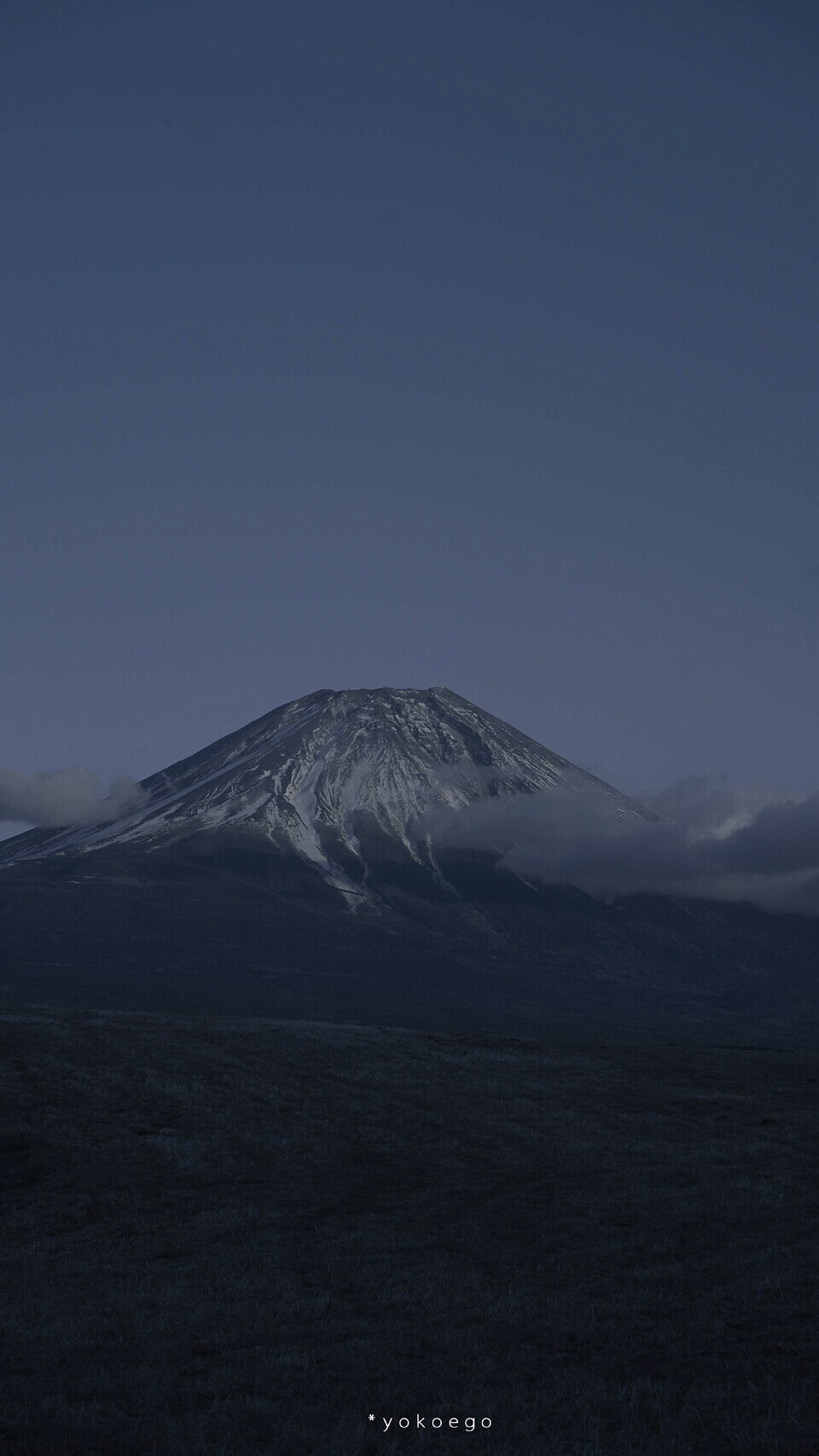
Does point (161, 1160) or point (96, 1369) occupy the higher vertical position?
→ point (96, 1369)

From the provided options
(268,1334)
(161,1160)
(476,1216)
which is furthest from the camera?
(161,1160)

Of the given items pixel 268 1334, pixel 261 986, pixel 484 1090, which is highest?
pixel 268 1334

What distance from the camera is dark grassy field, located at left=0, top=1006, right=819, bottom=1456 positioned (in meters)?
10.8

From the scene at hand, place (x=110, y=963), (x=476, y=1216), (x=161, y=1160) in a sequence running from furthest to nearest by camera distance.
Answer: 1. (x=110, y=963)
2. (x=161, y=1160)
3. (x=476, y=1216)

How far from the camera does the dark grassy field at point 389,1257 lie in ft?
35.3

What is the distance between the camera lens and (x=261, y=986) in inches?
5802

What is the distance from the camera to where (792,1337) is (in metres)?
12.6

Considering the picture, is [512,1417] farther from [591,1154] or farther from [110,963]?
[110,963]

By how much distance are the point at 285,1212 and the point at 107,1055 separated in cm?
1453

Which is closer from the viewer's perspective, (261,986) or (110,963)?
(261,986)

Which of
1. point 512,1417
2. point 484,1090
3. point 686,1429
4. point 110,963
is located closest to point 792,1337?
point 686,1429

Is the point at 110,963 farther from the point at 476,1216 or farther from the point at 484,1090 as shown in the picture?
the point at 476,1216

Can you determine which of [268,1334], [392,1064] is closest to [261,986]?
[392,1064]

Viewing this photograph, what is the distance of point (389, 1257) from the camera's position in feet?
56.9
